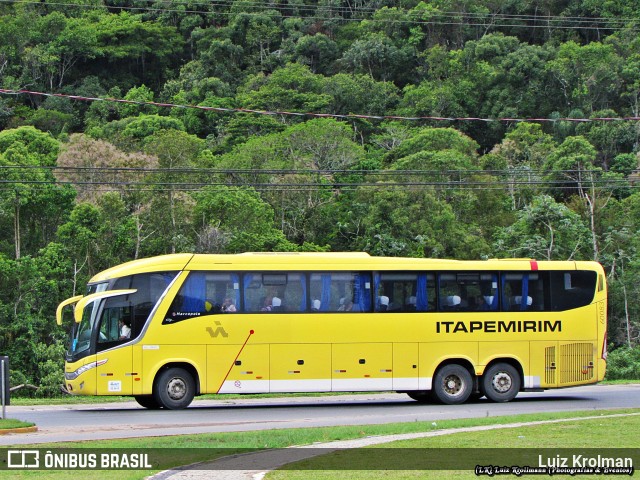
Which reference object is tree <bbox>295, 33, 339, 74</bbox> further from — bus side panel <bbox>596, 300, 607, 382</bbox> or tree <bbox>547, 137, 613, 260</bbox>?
bus side panel <bbox>596, 300, 607, 382</bbox>

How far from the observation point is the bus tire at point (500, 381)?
87.7ft

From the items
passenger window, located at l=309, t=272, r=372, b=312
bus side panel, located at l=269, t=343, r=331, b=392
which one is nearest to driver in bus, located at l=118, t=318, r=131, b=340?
bus side panel, located at l=269, t=343, r=331, b=392

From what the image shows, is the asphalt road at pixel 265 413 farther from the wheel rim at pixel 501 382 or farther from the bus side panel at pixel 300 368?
the bus side panel at pixel 300 368

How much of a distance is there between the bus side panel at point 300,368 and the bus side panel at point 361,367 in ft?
0.70

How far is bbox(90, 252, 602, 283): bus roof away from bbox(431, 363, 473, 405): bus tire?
2.41 meters

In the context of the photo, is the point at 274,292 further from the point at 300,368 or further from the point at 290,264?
the point at 300,368

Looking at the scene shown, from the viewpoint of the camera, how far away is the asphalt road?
20719 millimetres

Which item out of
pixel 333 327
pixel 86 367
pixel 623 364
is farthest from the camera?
pixel 623 364

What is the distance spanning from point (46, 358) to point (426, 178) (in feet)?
79.6

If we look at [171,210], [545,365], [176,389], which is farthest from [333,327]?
[171,210]

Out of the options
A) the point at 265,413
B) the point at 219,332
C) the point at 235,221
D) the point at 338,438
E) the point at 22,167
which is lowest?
the point at 265,413

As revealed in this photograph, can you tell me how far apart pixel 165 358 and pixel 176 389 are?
806 millimetres

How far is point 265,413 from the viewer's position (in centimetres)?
2475

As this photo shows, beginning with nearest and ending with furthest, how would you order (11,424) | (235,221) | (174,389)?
1. (11,424)
2. (174,389)
3. (235,221)
